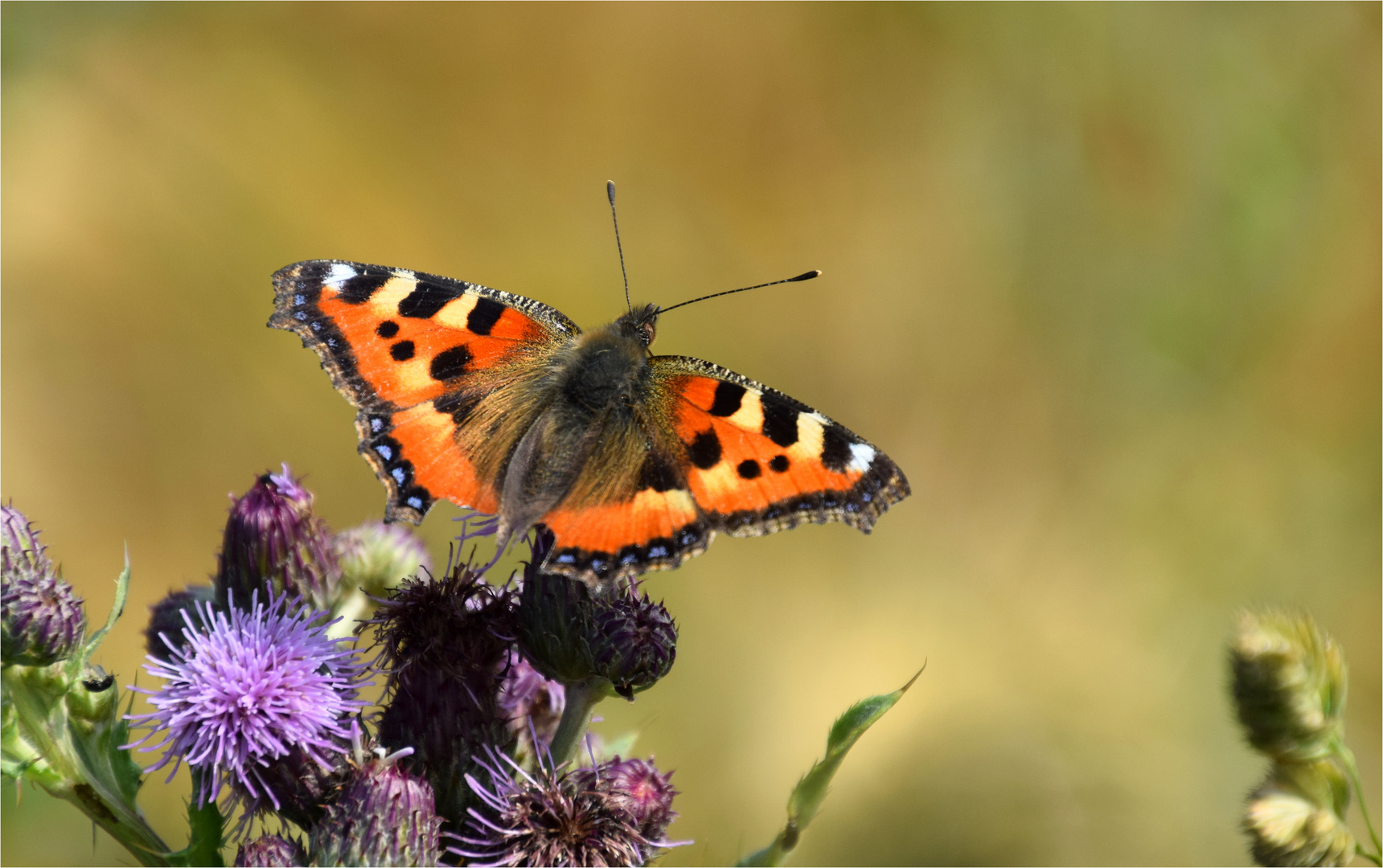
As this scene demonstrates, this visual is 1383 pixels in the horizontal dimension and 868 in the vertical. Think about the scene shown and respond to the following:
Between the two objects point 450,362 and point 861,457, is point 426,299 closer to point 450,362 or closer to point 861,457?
point 450,362

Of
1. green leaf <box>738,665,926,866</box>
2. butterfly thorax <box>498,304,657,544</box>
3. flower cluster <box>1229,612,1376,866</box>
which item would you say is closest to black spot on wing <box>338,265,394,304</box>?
butterfly thorax <box>498,304,657,544</box>

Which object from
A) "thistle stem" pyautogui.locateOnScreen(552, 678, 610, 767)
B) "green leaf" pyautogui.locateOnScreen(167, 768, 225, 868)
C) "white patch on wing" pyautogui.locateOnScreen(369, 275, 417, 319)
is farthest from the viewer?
"white patch on wing" pyautogui.locateOnScreen(369, 275, 417, 319)

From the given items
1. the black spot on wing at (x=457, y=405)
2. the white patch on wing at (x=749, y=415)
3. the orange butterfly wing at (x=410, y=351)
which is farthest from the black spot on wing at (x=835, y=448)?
the black spot on wing at (x=457, y=405)

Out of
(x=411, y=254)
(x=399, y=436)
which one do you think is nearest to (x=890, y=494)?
(x=399, y=436)

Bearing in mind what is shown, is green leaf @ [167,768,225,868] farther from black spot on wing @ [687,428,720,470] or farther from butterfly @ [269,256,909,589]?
black spot on wing @ [687,428,720,470]

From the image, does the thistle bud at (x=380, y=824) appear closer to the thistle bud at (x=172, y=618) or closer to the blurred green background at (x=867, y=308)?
the thistle bud at (x=172, y=618)

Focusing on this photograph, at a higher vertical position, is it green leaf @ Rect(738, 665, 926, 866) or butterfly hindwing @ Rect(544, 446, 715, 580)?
butterfly hindwing @ Rect(544, 446, 715, 580)

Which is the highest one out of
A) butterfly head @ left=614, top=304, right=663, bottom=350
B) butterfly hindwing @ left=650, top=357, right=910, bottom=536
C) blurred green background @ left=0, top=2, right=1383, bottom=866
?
blurred green background @ left=0, top=2, right=1383, bottom=866

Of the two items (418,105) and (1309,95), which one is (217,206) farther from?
(1309,95)
